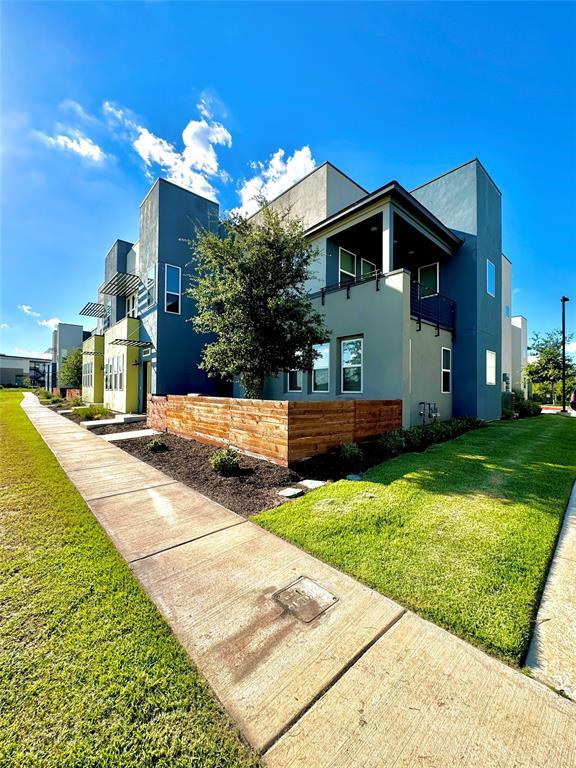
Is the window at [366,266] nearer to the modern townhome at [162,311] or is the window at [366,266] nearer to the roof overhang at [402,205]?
the roof overhang at [402,205]

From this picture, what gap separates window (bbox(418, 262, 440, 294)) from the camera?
12.6 meters

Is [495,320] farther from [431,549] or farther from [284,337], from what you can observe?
[431,549]

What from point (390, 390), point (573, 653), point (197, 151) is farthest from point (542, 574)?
point (197, 151)

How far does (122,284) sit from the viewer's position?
57.3ft

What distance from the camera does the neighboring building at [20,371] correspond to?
75.1m

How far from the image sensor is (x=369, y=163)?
12688 mm

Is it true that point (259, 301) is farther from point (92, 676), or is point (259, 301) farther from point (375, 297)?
point (92, 676)

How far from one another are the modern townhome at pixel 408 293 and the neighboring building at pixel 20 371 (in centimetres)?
8525

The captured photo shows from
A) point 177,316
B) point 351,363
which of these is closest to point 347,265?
point 351,363

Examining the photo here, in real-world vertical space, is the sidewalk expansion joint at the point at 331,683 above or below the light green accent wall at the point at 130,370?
below

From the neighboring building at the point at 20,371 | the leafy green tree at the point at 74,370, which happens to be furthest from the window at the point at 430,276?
the neighboring building at the point at 20,371

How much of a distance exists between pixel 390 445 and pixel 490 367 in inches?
331

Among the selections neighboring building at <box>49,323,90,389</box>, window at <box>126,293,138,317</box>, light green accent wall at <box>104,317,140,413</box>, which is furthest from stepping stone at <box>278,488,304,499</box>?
neighboring building at <box>49,323,90,389</box>

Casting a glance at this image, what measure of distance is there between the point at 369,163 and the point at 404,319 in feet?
26.7
